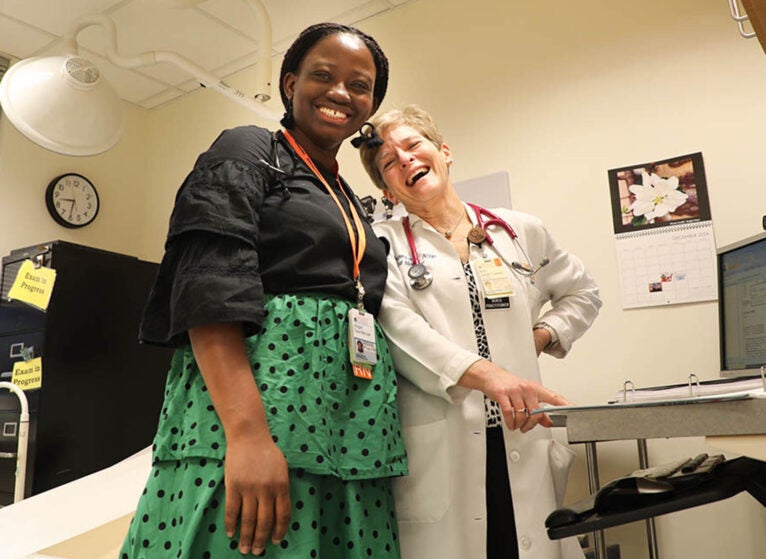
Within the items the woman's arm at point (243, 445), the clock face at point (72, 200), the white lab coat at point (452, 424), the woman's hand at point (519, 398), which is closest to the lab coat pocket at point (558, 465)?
the white lab coat at point (452, 424)

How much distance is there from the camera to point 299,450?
888 millimetres

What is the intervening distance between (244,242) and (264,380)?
205mm

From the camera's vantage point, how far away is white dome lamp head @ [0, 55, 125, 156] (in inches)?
77.9

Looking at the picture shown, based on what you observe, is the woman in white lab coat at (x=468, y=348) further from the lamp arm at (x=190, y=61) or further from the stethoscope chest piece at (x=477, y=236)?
the lamp arm at (x=190, y=61)

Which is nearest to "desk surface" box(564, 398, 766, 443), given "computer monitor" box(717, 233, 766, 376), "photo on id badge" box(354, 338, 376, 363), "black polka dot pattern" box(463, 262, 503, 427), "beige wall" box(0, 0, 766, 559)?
"photo on id badge" box(354, 338, 376, 363)

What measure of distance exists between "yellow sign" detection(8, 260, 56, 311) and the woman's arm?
191 cm

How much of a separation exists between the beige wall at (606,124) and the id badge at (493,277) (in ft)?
3.44

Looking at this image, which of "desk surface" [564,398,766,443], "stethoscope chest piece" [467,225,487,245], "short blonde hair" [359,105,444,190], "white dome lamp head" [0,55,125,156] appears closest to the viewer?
"desk surface" [564,398,766,443]

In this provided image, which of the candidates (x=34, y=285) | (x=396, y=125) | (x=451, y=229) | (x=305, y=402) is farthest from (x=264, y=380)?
(x=34, y=285)

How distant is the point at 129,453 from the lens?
2807mm

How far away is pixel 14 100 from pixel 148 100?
78.0 inches

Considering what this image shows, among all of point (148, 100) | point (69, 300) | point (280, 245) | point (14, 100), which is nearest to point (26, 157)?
point (148, 100)

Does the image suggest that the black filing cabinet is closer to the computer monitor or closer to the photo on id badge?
the photo on id badge

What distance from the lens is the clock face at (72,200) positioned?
342 cm
